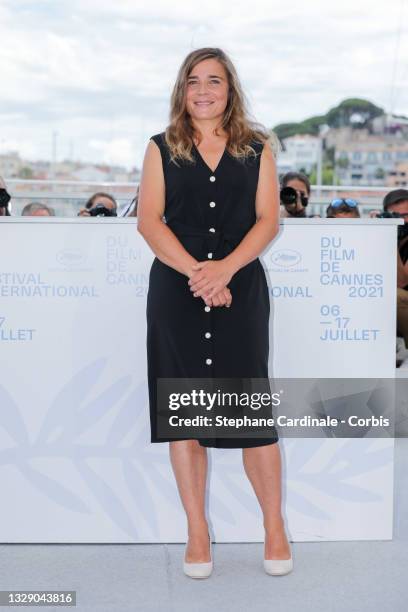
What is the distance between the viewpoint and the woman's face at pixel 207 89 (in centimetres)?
254

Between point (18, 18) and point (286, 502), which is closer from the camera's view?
point (286, 502)

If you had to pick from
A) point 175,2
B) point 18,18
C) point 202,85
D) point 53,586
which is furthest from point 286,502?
point 18,18

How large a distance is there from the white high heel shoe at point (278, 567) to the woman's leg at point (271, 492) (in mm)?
12

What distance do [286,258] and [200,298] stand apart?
463mm

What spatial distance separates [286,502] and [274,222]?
Answer: 38.0 inches

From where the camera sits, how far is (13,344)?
288 cm

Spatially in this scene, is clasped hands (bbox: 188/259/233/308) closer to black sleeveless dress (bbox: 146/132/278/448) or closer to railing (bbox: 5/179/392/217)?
black sleeveless dress (bbox: 146/132/278/448)

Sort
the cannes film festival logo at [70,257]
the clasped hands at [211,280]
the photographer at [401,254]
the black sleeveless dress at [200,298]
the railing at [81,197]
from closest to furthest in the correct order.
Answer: the clasped hands at [211,280] < the black sleeveless dress at [200,298] < the cannes film festival logo at [70,257] < the photographer at [401,254] < the railing at [81,197]

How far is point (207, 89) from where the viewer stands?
2539 millimetres

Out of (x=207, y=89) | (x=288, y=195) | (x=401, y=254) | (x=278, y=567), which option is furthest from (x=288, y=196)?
(x=278, y=567)

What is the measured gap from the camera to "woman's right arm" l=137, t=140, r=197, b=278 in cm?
246

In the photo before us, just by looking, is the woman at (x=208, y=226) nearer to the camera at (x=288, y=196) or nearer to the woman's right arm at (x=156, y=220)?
the woman's right arm at (x=156, y=220)

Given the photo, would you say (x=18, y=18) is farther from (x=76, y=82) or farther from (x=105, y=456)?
(x=105, y=456)

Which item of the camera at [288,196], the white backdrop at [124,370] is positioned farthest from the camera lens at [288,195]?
the white backdrop at [124,370]
